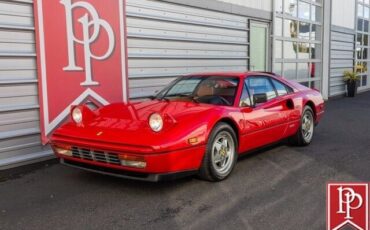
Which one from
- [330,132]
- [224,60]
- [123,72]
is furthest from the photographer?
[224,60]

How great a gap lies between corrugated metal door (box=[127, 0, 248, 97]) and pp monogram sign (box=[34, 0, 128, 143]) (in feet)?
1.29

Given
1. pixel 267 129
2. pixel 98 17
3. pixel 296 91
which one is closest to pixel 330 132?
pixel 296 91

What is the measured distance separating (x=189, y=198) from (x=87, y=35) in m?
3.39

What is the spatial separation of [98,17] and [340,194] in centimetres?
510

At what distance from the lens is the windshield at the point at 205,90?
Answer: 16.8 feet

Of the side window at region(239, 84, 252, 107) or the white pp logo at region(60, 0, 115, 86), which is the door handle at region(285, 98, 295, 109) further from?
the white pp logo at region(60, 0, 115, 86)

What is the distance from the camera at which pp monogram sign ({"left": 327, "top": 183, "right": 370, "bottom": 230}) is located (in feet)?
7.98

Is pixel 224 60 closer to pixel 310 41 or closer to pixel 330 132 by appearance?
pixel 330 132

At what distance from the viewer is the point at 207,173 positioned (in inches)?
178

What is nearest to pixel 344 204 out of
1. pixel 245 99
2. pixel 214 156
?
pixel 214 156

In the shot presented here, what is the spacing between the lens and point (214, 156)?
461cm

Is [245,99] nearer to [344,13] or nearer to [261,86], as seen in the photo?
[261,86]

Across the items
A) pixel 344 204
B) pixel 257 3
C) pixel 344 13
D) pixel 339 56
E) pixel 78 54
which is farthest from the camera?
pixel 344 13

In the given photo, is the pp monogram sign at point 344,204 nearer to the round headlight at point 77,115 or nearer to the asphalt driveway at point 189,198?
the asphalt driveway at point 189,198
